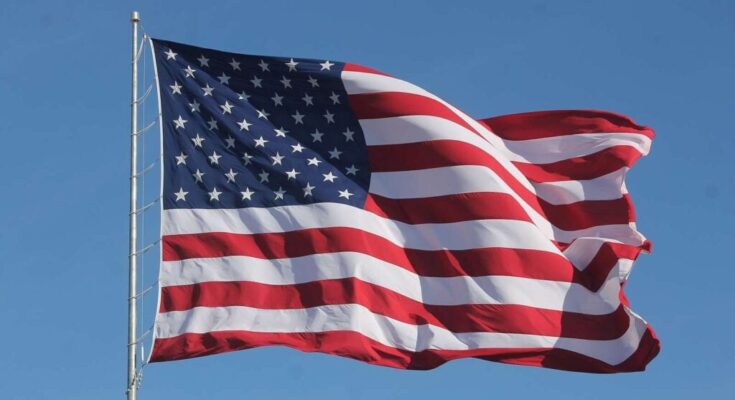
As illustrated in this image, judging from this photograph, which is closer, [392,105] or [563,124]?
[392,105]

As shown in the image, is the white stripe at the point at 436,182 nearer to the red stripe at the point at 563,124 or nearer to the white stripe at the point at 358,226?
the white stripe at the point at 358,226

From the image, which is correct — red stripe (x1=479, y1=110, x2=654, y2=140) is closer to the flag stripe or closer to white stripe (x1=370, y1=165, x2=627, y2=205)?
white stripe (x1=370, y1=165, x2=627, y2=205)

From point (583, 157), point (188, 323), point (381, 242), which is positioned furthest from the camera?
point (583, 157)

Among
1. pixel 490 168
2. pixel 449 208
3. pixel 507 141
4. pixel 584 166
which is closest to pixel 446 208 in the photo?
pixel 449 208

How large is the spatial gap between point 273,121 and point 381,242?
8.79 ft

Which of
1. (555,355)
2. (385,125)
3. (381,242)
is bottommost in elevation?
(555,355)

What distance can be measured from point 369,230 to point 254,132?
8.03ft

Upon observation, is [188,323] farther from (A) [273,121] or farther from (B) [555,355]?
(B) [555,355]

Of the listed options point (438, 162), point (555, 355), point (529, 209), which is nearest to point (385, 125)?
point (438, 162)

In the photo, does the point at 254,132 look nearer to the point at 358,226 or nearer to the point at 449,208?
the point at 358,226

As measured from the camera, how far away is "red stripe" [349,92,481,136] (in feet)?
87.7

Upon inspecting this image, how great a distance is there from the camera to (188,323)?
23.5 m

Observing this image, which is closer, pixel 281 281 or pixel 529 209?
pixel 281 281

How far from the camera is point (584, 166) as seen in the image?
91.5 feet
